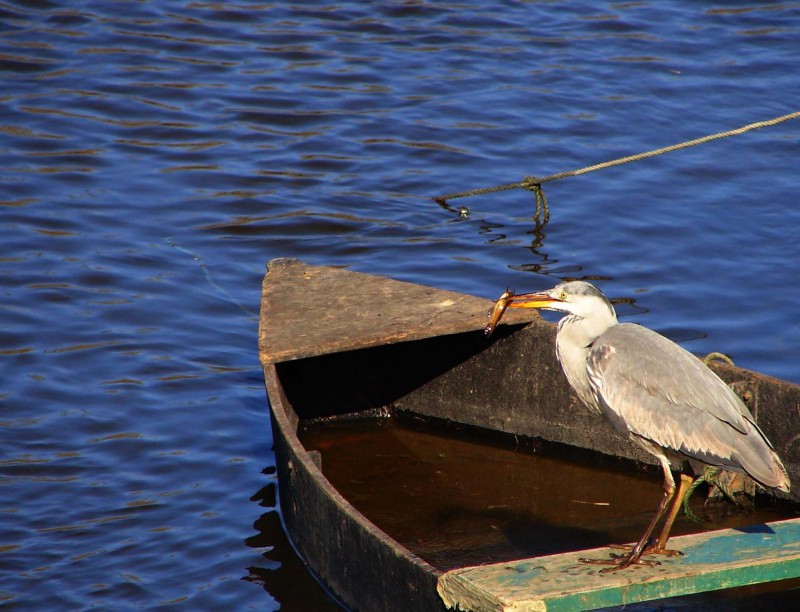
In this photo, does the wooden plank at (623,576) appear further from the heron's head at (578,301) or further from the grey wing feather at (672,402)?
the heron's head at (578,301)

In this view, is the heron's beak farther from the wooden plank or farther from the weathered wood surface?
the wooden plank

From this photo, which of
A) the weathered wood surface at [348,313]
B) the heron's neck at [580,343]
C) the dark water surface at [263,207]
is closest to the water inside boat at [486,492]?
the dark water surface at [263,207]

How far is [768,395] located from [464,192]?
4.99 meters

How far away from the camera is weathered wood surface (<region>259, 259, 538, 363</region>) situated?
20.8 feet

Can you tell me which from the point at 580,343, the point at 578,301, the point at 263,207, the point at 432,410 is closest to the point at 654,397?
the point at 580,343

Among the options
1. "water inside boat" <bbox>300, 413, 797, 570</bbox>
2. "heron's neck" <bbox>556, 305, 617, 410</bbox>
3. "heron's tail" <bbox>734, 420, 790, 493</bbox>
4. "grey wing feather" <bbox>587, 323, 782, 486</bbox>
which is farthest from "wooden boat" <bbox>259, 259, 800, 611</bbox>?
"heron's neck" <bbox>556, 305, 617, 410</bbox>

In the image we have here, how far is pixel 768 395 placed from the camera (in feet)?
19.7

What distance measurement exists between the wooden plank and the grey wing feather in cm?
31

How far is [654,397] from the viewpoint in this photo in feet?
16.7

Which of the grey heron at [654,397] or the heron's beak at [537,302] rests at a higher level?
the heron's beak at [537,302]

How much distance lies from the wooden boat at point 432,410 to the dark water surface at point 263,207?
577 millimetres

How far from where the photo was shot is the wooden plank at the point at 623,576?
4.25 metres

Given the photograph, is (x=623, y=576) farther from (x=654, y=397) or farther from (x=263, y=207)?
(x=263, y=207)

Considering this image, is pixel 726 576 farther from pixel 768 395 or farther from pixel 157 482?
pixel 157 482
